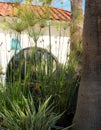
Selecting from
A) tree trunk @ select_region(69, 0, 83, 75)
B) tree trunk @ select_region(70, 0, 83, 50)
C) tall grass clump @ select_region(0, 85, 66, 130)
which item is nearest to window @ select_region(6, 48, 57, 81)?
tree trunk @ select_region(69, 0, 83, 75)

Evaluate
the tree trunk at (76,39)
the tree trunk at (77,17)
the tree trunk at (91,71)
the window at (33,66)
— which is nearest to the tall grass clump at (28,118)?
the tree trunk at (91,71)

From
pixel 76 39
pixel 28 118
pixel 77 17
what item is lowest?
pixel 28 118

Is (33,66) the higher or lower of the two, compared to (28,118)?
higher

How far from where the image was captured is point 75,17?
28.3 ft

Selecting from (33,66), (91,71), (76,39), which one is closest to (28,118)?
(91,71)

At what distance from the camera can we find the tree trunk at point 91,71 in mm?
4559

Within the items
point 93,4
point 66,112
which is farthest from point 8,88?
point 93,4

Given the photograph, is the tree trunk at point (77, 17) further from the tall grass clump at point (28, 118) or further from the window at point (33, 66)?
the tall grass clump at point (28, 118)

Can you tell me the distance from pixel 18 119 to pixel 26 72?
3.85 feet

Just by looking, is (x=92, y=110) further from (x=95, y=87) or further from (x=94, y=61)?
(x=94, y=61)

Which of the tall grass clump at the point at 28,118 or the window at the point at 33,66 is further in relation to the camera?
the window at the point at 33,66

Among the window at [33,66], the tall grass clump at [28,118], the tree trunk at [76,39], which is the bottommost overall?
the tall grass clump at [28,118]

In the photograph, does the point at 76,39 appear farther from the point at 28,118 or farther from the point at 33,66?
the point at 28,118

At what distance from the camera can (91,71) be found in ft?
15.0
